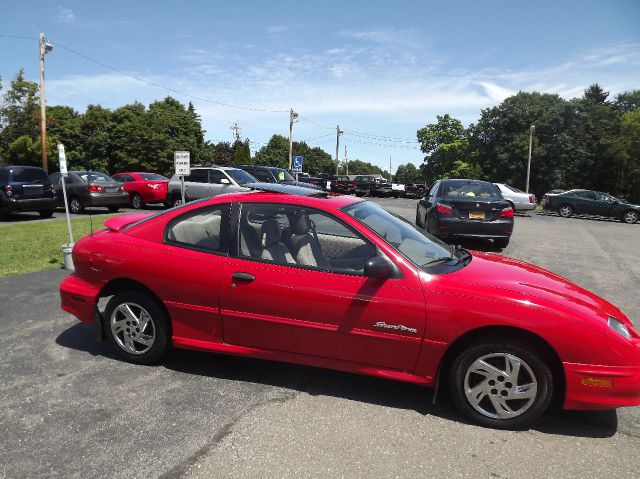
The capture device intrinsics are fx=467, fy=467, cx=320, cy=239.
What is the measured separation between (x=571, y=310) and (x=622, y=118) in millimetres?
64027

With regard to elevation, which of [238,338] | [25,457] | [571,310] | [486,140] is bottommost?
[25,457]

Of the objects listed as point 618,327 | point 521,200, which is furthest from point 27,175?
point 521,200

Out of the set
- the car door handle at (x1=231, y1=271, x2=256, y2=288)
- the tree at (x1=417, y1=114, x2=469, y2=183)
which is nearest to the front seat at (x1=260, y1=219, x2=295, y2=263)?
the car door handle at (x1=231, y1=271, x2=256, y2=288)

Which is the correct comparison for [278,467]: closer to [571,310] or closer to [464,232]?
[571,310]

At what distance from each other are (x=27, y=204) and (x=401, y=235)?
595 inches

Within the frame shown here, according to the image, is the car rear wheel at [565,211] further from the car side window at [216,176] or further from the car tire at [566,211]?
the car side window at [216,176]

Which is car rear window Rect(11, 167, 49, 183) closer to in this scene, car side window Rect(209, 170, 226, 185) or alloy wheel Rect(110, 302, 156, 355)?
car side window Rect(209, 170, 226, 185)

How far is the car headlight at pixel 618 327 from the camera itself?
3.00 meters

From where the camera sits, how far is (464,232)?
931 cm

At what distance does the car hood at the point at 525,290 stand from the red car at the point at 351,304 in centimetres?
1

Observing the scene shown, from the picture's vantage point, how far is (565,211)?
2405 cm

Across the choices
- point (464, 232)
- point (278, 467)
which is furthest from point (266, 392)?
point (464, 232)

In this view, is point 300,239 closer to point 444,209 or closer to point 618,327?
point 618,327

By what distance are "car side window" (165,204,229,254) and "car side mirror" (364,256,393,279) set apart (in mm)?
1166
